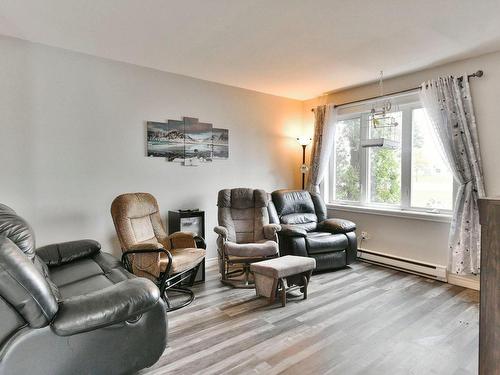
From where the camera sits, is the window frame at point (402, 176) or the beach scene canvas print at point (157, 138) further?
the window frame at point (402, 176)

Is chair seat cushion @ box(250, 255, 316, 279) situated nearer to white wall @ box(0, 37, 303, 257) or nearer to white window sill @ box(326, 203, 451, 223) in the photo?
white wall @ box(0, 37, 303, 257)

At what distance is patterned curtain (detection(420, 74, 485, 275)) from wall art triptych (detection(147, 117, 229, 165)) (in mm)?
2680

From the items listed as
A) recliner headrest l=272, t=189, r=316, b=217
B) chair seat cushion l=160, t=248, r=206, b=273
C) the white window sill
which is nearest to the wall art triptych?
recliner headrest l=272, t=189, r=316, b=217

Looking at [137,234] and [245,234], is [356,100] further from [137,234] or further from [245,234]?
[137,234]

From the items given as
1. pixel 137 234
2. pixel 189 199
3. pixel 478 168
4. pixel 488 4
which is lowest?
pixel 137 234

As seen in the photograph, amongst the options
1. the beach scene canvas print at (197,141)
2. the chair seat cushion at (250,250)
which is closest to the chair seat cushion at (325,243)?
the chair seat cushion at (250,250)

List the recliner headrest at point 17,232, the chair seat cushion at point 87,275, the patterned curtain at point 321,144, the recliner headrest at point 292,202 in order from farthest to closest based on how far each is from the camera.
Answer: the patterned curtain at point 321,144, the recliner headrest at point 292,202, the chair seat cushion at point 87,275, the recliner headrest at point 17,232

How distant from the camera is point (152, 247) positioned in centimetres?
265

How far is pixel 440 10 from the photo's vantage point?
233 cm

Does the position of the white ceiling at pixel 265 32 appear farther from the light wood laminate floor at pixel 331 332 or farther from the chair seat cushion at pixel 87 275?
the light wood laminate floor at pixel 331 332

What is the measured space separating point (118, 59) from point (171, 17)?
4.04ft

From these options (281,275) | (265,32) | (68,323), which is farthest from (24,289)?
(265,32)

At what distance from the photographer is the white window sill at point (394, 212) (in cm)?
360

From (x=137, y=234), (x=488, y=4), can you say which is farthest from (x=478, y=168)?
(x=137, y=234)
